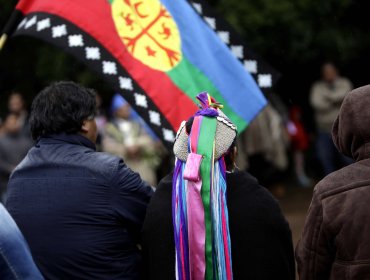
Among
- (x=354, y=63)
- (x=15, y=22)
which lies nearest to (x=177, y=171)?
(x=15, y=22)

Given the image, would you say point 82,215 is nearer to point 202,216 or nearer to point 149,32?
point 202,216

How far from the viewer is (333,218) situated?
3.57m

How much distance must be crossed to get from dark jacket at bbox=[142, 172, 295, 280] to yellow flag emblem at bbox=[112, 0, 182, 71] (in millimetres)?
1435

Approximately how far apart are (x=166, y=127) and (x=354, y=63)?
29.5 feet

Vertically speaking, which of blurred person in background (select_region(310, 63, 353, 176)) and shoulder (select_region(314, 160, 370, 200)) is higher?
shoulder (select_region(314, 160, 370, 200))

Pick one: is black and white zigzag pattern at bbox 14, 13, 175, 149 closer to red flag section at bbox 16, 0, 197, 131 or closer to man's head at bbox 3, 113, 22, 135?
red flag section at bbox 16, 0, 197, 131

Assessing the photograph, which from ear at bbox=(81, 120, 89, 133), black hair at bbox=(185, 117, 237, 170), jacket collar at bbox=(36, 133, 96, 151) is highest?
ear at bbox=(81, 120, 89, 133)

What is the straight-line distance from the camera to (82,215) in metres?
4.01

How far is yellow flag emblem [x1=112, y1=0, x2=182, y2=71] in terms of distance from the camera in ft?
17.1

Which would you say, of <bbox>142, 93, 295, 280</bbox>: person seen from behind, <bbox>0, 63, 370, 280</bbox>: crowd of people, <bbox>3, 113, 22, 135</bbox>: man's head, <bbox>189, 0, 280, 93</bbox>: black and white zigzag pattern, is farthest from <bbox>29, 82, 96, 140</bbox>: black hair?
<bbox>3, 113, 22, 135</bbox>: man's head

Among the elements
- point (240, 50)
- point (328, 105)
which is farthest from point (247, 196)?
point (328, 105)

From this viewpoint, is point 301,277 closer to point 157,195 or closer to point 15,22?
point 157,195

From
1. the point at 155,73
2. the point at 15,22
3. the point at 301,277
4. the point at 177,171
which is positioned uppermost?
the point at 15,22

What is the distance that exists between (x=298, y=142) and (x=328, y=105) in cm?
261
